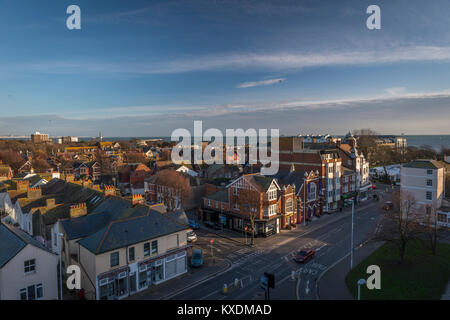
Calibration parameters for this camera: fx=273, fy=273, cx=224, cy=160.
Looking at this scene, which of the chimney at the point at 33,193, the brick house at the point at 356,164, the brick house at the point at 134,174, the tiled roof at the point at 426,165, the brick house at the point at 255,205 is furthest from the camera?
the brick house at the point at 134,174

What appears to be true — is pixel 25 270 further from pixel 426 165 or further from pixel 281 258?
pixel 426 165

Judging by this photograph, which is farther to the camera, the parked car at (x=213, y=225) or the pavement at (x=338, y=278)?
the parked car at (x=213, y=225)

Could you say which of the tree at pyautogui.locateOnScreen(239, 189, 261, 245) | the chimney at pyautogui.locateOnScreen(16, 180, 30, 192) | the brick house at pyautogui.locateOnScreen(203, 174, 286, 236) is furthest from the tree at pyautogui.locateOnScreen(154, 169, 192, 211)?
the chimney at pyautogui.locateOnScreen(16, 180, 30, 192)

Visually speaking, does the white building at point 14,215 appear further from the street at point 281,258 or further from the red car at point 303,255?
the red car at point 303,255

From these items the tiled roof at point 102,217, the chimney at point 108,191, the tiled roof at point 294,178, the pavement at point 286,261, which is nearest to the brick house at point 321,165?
the tiled roof at point 294,178

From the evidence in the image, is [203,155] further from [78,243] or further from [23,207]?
[78,243]
